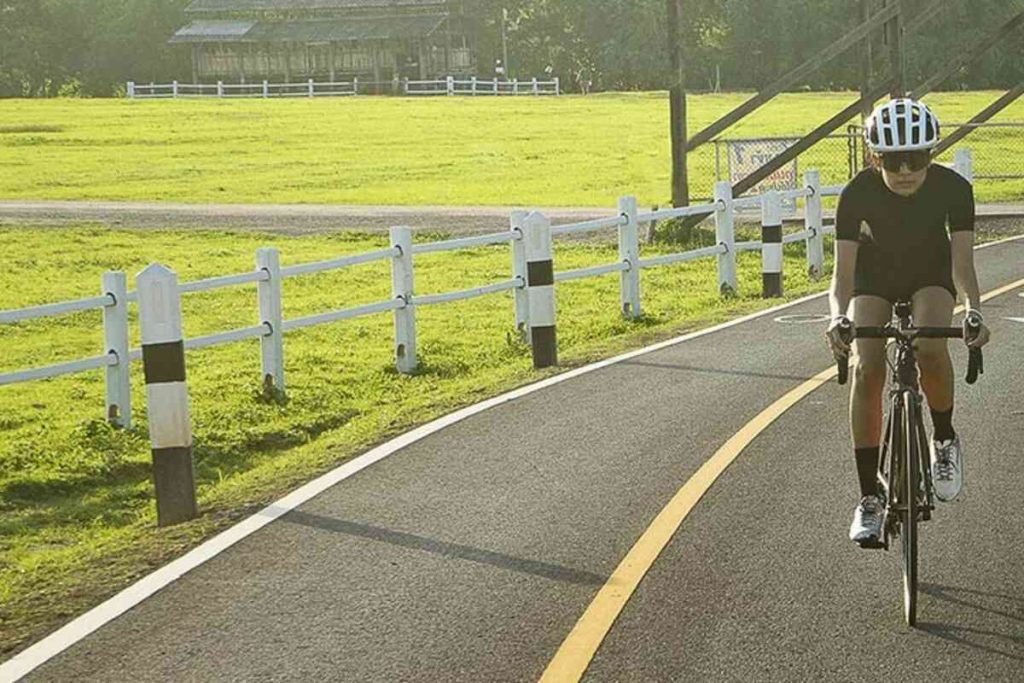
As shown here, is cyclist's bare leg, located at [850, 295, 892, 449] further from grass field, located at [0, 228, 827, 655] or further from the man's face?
grass field, located at [0, 228, 827, 655]

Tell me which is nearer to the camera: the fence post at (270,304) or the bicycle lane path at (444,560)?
the bicycle lane path at (444,560)

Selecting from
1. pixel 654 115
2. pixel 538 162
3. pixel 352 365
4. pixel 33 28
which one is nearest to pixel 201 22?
pixel 33 28

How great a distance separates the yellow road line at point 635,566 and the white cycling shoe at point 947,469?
Result: 4.24ft

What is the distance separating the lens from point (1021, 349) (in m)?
16.8

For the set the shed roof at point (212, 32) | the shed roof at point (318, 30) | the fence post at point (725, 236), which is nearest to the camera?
the fence post at point (725, 236)

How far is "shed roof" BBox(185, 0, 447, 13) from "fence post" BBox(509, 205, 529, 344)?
9455 cm

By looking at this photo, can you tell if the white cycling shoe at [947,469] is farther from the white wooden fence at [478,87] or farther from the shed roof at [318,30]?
the shed roof at [318,30]

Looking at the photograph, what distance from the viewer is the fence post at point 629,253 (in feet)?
69.2

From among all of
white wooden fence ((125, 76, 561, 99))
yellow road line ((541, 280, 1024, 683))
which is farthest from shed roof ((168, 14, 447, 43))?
yellow road line ((541, 280, 1024, 683))

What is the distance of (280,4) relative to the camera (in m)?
115

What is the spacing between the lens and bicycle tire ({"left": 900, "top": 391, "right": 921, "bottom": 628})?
7441 mm

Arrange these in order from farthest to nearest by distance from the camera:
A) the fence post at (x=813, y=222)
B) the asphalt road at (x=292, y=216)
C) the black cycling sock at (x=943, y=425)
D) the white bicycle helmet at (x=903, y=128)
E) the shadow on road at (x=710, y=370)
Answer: the asphalt road at (x=292, y=216)
the fence post at (x=813, y=222)
the shadow on road at (x=710, y=370)
the black cycling sock at (x=943, y=425)
the white bicycle helmet at (x=903, y=128)

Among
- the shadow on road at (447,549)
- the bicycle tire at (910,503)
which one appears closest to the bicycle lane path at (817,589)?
the bicycle tire at (910,503)

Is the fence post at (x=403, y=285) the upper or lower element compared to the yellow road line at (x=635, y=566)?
upper
